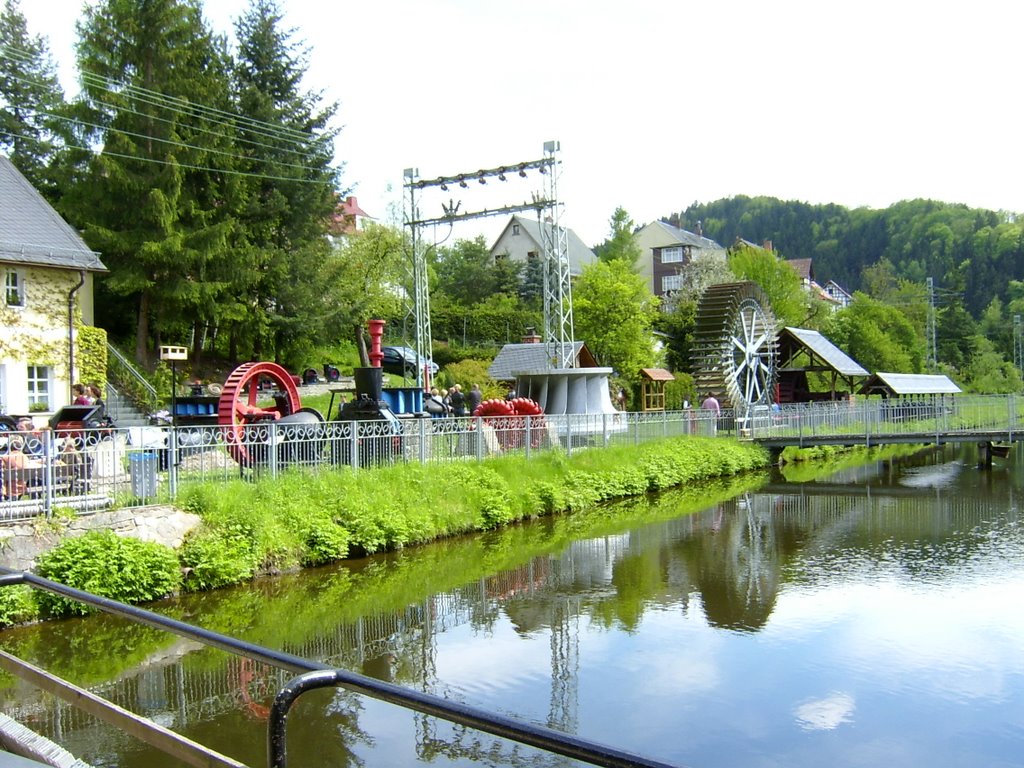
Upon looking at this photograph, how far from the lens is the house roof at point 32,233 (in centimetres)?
2280

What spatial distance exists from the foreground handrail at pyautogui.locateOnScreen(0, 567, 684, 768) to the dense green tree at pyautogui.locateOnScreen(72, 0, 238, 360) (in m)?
26.5

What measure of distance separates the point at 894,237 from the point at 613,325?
7876 centimetres

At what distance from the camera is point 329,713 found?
790cm

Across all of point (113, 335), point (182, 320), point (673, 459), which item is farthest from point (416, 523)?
point (113, 335)

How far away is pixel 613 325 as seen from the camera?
4012 centimetres

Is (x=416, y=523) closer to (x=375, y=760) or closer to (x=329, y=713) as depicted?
(x=329, y=713)

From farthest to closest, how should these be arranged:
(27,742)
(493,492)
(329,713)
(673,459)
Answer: (673,459) → (493,492) → (329,713) → (27,742)

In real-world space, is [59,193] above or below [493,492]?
above

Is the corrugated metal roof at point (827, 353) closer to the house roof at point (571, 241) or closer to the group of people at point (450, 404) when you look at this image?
the group of people at point (450, 404)

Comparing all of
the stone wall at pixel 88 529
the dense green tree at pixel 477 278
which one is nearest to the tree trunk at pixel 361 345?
the dense green tree at pixel 477 278

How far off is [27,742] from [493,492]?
14.3 meters

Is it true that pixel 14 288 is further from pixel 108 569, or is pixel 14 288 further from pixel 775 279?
pixel 775 279

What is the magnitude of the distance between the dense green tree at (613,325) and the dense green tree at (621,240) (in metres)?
19.2

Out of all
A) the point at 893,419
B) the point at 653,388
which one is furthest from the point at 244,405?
the point at 653,388
